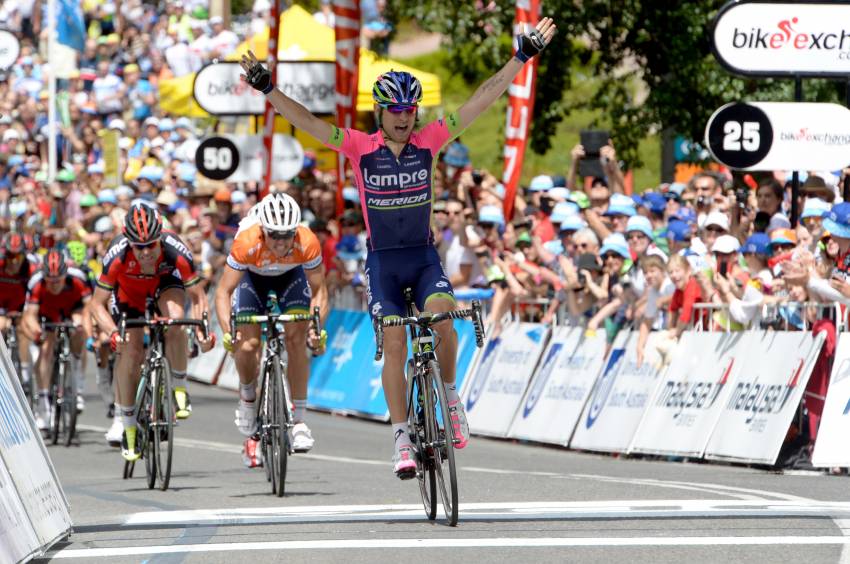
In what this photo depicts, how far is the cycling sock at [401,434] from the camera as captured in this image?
33.7ft

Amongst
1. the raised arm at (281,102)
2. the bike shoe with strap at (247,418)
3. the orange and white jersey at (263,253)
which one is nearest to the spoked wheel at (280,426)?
the bike shoe with strap at (247,418)

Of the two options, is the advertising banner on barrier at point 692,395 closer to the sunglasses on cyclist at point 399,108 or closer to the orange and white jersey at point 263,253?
the orange and white jersey at point 263,253

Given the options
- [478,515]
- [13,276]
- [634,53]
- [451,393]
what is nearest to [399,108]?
[451,393]

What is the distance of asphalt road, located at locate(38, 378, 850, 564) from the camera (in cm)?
892

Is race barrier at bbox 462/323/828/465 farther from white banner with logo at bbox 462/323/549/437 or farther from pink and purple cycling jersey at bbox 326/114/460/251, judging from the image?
pink and purple cycling jersey at bbox 326/114/460/251

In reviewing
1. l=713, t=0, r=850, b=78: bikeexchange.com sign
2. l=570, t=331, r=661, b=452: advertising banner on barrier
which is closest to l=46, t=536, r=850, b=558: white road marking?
l=570, t=331, r=661, b=452: advertising banner on barrier

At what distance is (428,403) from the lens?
33.2 feet

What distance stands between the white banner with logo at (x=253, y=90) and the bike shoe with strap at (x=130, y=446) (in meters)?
9.58

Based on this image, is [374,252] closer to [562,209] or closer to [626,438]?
[626,438]

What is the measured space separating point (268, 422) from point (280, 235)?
1264 mm

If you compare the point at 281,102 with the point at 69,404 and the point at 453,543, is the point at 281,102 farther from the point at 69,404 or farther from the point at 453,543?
the point at 69,404

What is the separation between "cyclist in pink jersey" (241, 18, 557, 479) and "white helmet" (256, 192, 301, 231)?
86.7 inches

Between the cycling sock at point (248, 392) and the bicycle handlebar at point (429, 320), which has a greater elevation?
the bicycle handlebar at point (429, 320)

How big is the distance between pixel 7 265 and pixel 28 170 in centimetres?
Answer: 1783
